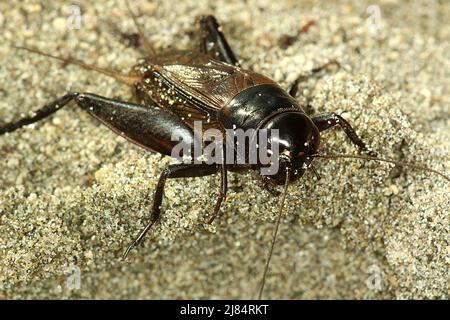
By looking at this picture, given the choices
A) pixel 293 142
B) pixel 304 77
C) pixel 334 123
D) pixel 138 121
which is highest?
pixel 304 77

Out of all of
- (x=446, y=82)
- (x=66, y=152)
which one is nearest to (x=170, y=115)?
(x=66, y=152)

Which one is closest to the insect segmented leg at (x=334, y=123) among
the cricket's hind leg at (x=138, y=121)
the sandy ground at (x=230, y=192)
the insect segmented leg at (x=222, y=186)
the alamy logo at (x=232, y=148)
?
the sandy ground at (x=230, y=192)

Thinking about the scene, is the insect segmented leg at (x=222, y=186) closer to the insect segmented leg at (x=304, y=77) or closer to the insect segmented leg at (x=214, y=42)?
the insect segmented leg at (x=304, y=77)

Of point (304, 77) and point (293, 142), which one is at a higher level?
point (304, 77)

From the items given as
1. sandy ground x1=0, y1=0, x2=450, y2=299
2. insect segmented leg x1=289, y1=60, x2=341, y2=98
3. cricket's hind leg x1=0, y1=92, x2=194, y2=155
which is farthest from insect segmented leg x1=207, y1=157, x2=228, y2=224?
insect segmented leg x1=289, y1=60, x2=341, y2=98

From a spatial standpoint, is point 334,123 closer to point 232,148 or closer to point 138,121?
point 232,148

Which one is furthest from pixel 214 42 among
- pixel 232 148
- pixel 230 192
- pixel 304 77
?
pixel 230 192

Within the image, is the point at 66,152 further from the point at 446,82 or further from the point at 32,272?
the point at 446,82
